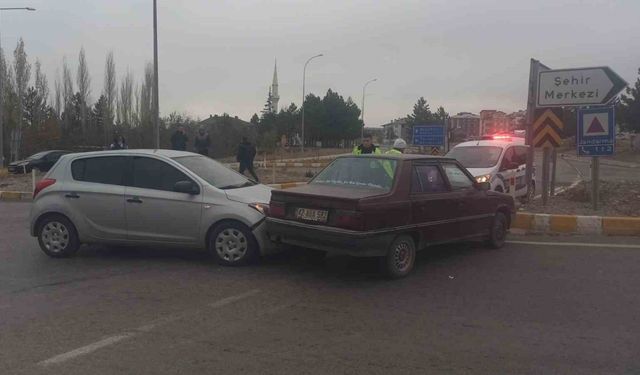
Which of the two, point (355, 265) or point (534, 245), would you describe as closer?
point (355, 265)

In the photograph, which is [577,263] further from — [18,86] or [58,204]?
[18,86]

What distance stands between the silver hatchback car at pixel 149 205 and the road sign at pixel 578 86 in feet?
22.2

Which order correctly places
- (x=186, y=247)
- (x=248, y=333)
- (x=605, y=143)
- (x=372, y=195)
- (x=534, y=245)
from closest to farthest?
1. (x=248, y=333)
2. (x=372, y=195)
3. (x=186, y=247)
4. (x=534, y=245)
5. (x=605, y=143)

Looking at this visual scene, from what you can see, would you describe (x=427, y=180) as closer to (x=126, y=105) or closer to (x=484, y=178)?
(x=484, y=178)

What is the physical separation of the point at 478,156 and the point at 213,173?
7082 mm

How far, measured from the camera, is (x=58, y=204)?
779 centimetres

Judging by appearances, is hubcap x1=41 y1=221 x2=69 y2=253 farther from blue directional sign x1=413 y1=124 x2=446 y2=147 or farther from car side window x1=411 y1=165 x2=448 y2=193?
blue directional sign x1=413 y1=124 x2=446 y2=147

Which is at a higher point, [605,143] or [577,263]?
[605,143]

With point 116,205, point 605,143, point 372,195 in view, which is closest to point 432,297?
point 372,195

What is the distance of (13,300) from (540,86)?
10.2 metres

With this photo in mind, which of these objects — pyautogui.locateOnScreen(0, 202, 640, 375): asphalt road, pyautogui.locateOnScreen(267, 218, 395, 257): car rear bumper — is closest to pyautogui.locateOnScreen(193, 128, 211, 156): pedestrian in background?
pyautogui.locateOnScreen(0, 202, 640, 375): asphalt road

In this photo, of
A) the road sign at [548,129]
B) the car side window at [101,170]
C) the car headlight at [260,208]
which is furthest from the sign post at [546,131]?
the car side window at [101,170]

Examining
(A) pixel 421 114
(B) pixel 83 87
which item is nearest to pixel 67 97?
(B) pixel 83 87

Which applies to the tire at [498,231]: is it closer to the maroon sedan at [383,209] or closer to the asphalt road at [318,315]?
the asphalt road at [318,315]
